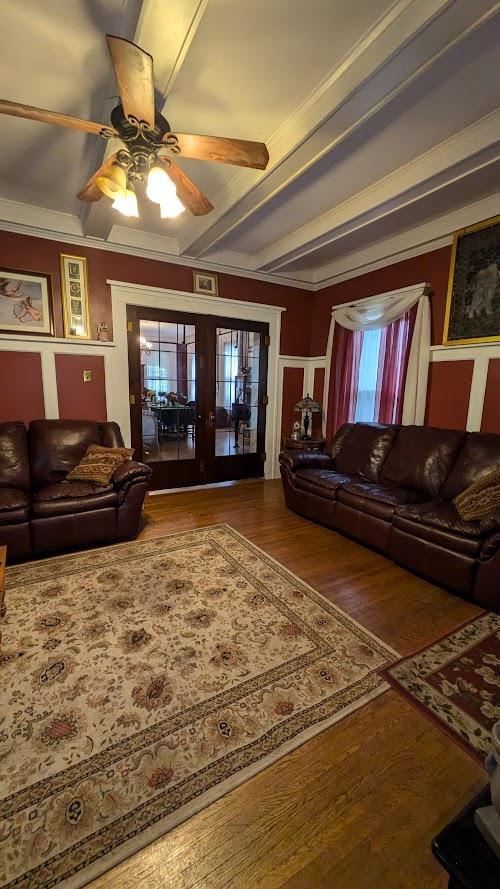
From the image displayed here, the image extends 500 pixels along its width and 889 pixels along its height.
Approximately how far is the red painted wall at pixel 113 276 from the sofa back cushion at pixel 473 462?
2844 millimetres

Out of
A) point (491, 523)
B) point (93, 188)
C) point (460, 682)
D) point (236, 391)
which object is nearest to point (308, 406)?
point (236, 391)

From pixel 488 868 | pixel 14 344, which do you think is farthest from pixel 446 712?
pixel 14 344

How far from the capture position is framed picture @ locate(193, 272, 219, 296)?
166 inches

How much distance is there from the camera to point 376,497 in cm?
283

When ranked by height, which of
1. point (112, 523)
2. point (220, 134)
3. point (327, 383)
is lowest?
point (112, 523)

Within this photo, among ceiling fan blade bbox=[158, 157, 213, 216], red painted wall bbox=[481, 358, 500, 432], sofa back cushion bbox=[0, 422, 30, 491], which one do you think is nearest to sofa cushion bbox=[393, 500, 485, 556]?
red painted wall bbox=[481, 358, 500, 432]

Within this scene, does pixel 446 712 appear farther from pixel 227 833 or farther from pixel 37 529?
pixel 37 529

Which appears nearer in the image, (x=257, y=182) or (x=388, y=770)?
(x=388, y=770)

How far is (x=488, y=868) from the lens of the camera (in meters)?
0.69

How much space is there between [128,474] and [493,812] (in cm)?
272

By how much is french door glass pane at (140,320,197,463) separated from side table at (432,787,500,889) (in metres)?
3.96

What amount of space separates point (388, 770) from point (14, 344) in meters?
4.11

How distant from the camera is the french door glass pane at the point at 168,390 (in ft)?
13.5

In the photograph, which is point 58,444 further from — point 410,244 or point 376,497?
point 410,244
